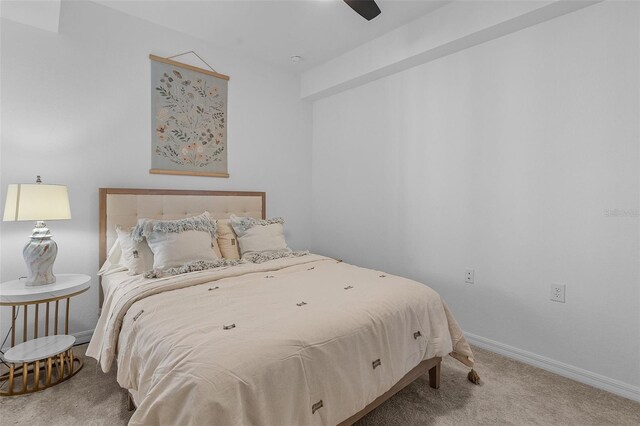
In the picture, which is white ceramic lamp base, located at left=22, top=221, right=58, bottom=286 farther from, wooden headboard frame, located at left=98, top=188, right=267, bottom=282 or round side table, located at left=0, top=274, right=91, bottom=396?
wooden headboard frame, located at left=98, top=188, right=267, bottom=282

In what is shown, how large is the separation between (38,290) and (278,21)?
257 centimetres

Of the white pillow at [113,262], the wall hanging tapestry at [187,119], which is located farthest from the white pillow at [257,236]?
the white pillow at [113,262]

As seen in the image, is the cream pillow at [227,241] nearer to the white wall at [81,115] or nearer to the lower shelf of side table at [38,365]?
the white wall at [81,115]

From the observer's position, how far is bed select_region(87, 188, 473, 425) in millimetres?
1052

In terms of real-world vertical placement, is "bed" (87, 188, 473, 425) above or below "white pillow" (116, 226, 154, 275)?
below

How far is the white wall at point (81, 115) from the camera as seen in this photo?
87.7 inches

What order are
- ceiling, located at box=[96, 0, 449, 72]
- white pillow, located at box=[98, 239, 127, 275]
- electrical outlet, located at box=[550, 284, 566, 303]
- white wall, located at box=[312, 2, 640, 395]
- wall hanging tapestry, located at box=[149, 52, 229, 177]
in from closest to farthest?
1. white wall, located at box=[312, 2, 640, 395]
2. electrical outlet, located at box=[550, 284, 566, 303]
3. white pillow, located at box=[98, 239, 127, 275]
4. ceiling, located at box=[96, 0, 449, 72]
5. wall hanging tapestry, located at box=[149, 52, 229, 177]

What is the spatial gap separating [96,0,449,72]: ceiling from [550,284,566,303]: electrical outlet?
218 centimetres

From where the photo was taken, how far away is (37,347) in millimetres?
1963

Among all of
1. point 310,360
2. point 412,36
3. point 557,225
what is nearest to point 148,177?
point 310,360

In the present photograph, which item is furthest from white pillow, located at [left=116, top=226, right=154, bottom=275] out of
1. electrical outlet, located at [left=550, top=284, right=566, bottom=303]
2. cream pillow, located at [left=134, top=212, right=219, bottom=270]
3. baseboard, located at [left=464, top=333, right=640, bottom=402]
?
electrical outlet, located at [left=550, top=284, right=566, bottom=303]

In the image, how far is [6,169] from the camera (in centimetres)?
219

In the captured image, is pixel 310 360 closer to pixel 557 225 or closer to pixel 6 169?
pixel 557 225

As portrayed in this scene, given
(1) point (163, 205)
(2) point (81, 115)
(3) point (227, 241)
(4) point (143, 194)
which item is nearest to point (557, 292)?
(3) point (227, 241)
